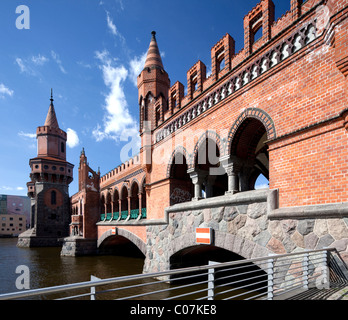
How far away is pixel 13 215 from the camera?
197ft

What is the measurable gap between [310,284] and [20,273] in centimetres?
1650

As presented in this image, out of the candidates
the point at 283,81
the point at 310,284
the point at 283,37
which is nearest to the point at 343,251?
the point at 310,284

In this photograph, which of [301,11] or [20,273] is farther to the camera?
[20,273]

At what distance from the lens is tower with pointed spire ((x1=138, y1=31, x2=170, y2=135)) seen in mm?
12781

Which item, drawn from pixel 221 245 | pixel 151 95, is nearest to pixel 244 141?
pixel 221 245

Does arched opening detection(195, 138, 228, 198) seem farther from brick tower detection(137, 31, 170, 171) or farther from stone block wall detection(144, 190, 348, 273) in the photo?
brick tower detection(137, 31, 170, 171)

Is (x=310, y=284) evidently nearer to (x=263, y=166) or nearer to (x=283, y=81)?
(x=283, y=81)

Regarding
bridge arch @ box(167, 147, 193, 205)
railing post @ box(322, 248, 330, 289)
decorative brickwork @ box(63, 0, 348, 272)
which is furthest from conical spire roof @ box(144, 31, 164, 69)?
railing post @ box(322, 248, 330, 289)

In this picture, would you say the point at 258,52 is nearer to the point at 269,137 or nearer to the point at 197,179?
the point at 269,137

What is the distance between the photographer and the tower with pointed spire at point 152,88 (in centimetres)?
1278

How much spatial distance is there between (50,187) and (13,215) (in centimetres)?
3266

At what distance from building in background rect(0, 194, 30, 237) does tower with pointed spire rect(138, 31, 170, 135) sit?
59.5 meters

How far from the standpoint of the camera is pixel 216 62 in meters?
8.73

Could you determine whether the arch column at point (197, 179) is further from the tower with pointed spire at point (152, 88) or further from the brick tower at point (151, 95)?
the tower with pointed spire at point (152, 88)
